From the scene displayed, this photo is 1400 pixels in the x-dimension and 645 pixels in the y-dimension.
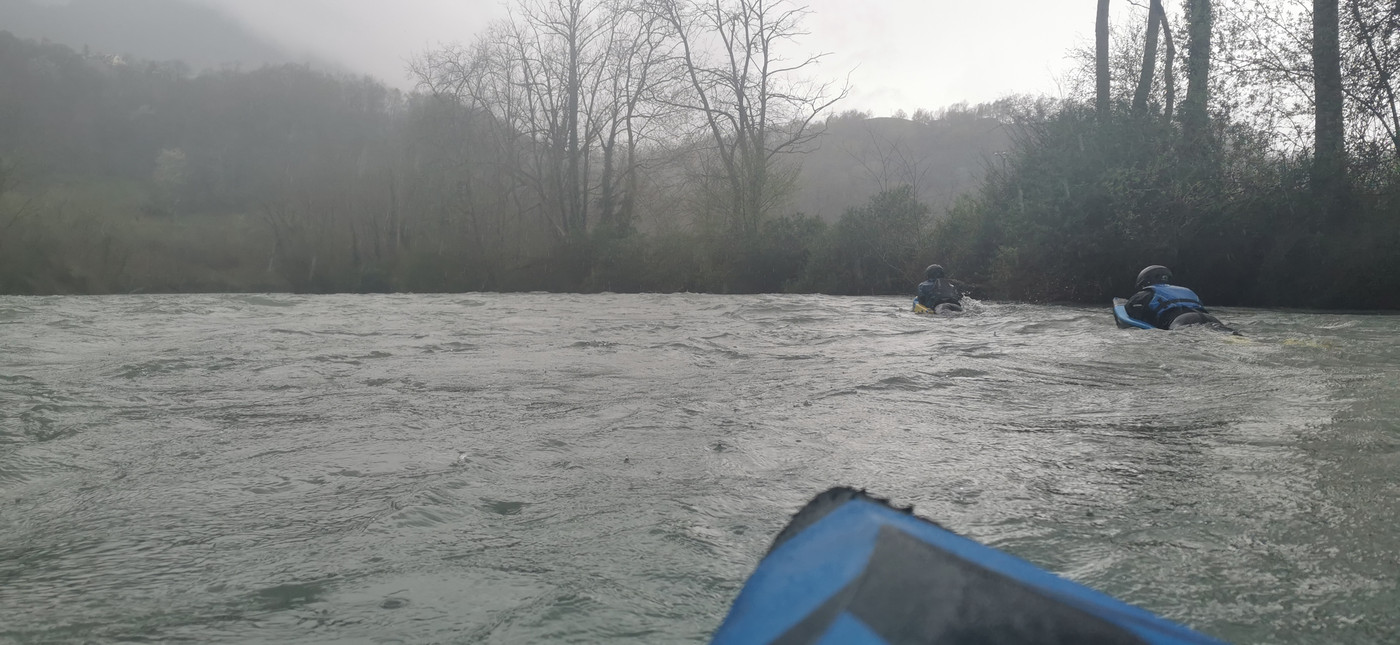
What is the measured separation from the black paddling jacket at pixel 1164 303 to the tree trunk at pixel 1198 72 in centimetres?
908

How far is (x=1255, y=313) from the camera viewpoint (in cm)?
1309

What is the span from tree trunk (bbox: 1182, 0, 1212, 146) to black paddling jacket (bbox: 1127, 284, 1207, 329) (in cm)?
908

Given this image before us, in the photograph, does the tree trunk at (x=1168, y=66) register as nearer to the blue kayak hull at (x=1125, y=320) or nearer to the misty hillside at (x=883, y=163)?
the misty hillside at (x=883, y=163)

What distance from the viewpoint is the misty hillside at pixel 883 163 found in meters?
23.9

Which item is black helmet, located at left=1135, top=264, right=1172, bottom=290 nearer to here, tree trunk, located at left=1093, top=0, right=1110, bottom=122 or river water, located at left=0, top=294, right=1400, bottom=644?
river water, located at left=0, top=294, right=1400, bottom=644

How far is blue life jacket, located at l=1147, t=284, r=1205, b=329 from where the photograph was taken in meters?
8.51

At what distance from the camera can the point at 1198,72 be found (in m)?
16.1

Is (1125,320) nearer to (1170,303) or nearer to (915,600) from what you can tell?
(1170,303)

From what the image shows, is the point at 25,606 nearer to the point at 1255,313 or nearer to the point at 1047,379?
the point at 1047,379

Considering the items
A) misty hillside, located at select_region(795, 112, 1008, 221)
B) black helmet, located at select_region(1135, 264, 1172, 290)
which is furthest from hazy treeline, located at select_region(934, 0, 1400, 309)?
black helmet, located at select_region(1135, 264, 1172, 290)

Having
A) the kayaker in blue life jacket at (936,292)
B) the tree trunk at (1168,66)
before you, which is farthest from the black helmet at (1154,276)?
the tree trunk at (1168,66)

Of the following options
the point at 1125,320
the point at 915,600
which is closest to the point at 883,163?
the point at 1125,320

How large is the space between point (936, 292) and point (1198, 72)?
8261 millimetres

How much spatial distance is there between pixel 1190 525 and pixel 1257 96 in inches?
634
